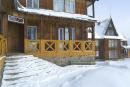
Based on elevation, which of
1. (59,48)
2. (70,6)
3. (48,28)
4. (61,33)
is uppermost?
(70,6)

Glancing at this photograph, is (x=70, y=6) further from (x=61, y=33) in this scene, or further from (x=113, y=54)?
(x=113, y=54)

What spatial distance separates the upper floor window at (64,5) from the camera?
24913 millimetres

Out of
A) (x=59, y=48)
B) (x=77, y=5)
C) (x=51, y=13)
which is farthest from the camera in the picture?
(x=77, y=5)

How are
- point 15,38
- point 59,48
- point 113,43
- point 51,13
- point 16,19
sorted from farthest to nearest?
1. point 113,43
2. point 51,13
3. point 15,38
4. point 59,48
5. point 16,19

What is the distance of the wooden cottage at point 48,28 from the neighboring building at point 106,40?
1020 inches

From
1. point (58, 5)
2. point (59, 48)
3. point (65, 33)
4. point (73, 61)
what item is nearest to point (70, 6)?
point (58, 5)

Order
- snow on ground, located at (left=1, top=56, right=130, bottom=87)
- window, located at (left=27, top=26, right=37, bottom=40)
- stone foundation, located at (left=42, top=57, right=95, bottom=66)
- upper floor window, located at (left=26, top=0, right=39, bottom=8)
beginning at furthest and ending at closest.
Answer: upper floor window, located at (left=26, top=0, right=39, bottom=8) < window, located at (left=27, top=26, right=37, bottom=40) < stone foundation, located at (left=42, top=57, right=95, bottom=66) < snow on ground, located at (left=1, top=56, right=130, bottom=87)

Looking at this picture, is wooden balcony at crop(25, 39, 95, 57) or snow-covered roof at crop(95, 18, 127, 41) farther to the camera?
snow-covered roof at crop(95, 18, 127, 41)

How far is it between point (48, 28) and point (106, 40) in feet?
97.3

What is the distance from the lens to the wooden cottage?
21.0 m

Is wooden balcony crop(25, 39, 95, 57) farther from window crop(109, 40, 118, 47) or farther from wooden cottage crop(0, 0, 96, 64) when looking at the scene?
window crop(109, 40, 118, 47)

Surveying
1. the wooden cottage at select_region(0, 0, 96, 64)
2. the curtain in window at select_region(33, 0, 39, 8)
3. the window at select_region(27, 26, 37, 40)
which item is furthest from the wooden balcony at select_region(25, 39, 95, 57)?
the curtain in window at select_region(33, 0, 39, 8)

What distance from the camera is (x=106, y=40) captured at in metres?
52.2

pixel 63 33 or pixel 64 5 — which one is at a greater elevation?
pixel 64 5
